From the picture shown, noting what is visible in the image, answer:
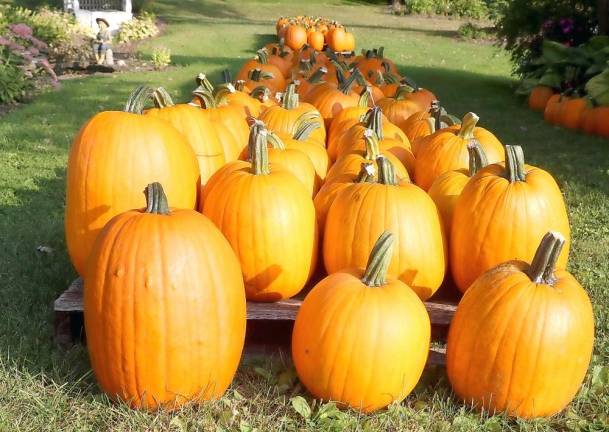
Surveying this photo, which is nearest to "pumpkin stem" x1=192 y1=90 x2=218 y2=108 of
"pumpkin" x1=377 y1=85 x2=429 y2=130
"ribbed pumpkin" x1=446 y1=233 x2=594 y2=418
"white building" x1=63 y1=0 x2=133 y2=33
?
"pumpkin" x1=377 y1=85 x2=429 y2=130

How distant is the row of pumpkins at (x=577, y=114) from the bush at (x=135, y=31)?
36.4 feet

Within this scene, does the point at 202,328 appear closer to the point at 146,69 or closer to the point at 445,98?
the point at 445,98

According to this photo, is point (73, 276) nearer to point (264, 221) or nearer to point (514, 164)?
point (264, 221)

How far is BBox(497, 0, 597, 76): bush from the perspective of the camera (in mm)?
10602

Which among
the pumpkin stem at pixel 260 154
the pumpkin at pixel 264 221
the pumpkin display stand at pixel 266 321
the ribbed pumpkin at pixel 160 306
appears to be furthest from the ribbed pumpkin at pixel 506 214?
the ribbed pumpkin at pixel 160 306

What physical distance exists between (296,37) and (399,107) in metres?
9.15

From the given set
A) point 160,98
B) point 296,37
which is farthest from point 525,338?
point 296,37

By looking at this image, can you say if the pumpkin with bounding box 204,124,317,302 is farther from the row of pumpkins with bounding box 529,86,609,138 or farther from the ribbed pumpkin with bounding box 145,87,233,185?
the row of pumpkins with bounding box 529,86,609,138

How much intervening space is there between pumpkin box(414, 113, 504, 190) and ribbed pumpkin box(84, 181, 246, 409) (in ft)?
5.02

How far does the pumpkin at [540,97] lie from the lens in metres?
9.39

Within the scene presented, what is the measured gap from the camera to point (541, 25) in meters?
11.0

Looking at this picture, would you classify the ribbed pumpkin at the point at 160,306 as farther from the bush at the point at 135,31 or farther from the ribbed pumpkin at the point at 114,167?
the bush at the point at 135,31

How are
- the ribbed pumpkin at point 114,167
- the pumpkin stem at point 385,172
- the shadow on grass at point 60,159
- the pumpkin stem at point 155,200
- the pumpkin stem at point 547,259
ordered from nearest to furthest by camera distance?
1. the pumpkin stem at point 547,259
2. the pumpkin stem at point 155,200
3. the ribbed pumpkin at point 114,167
4. the pumpkin stem at point 385,172
5. the shadow on grass at point 60,159

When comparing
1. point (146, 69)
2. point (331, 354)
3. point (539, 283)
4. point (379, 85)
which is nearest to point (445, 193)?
point (539, 283)
